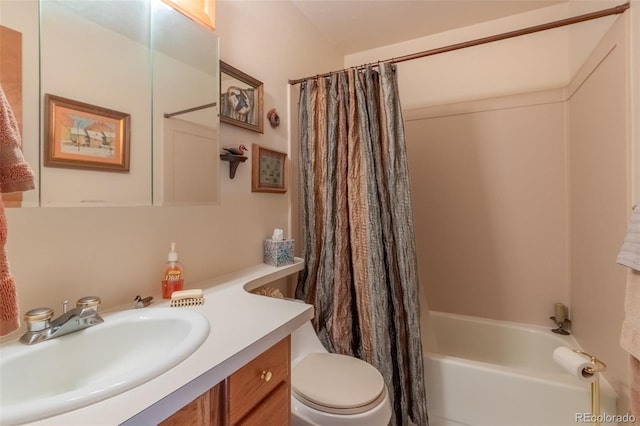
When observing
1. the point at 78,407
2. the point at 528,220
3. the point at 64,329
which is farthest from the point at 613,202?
the point at 64,329

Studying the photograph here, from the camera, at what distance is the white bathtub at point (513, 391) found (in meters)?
1.32

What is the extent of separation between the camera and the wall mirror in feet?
2.69

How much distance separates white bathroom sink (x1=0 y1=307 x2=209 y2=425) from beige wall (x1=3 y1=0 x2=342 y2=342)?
0.51 feet

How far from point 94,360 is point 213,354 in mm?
362

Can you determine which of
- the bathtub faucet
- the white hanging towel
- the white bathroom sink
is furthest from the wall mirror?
the bathtub faucet

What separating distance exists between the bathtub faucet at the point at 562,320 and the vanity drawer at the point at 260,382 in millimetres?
1926

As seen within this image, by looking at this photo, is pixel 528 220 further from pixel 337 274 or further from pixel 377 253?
pixel 337 274

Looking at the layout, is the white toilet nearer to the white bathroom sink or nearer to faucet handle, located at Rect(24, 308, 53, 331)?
the white bathroom sink

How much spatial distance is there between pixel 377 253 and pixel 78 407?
1193mm

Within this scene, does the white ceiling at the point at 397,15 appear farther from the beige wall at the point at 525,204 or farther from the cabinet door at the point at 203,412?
the cabinet door at the point at 203,412

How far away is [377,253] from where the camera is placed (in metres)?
1.45

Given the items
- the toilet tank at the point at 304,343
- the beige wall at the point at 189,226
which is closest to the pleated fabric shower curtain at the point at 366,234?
the toilet tank at the point at 304,343

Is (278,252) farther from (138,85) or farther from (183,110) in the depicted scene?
(138,85)

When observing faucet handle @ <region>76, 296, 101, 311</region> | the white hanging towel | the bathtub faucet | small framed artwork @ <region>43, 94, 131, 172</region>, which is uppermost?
small framed artwork @ <region>43, 94, 131, 172</region>
